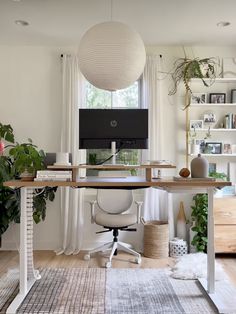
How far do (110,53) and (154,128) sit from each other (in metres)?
2.09

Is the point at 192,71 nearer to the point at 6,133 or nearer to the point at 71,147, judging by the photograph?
the point at 71,147

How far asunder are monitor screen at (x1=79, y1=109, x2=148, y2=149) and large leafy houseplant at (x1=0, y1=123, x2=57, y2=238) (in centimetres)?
99

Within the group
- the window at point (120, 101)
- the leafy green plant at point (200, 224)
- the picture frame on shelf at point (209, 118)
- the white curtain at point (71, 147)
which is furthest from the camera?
the window at point (120, 101)

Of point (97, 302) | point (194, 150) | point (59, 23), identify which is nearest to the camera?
point (97, 302)

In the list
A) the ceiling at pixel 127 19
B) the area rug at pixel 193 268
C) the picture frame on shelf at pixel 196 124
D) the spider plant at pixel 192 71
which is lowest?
the area rug at pixel 193 268

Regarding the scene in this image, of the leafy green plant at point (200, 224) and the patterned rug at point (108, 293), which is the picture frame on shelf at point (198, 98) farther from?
the patterned rug at point (108, 293)

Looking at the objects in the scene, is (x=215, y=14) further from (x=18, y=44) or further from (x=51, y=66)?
(x=18, y=44)

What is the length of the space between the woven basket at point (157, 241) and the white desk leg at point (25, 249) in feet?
4.44

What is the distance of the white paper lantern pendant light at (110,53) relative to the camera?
2234mm

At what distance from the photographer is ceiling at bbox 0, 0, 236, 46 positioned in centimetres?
313

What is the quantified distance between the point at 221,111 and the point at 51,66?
2211 millimetres

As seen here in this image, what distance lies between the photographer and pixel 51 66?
172 inches

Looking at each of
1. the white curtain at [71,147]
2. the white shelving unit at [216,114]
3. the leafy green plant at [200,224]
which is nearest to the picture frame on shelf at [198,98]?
the white shelving unit at [216,114]

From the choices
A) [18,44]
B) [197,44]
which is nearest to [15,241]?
[18,44]
